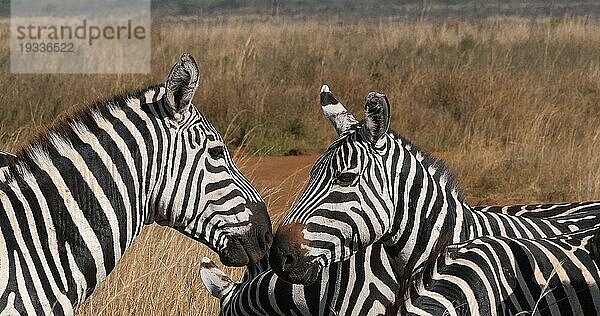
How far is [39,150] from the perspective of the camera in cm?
452

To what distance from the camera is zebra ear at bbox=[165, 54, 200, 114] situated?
4.50 m

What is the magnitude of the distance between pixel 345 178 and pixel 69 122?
123 cm

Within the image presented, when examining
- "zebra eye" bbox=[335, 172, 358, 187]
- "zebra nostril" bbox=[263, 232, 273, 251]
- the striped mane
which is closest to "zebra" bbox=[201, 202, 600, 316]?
"zebra eye" bbox=[335, 172, 358, 187]

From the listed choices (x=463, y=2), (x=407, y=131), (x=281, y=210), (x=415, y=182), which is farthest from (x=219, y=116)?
(x=463, y=2)

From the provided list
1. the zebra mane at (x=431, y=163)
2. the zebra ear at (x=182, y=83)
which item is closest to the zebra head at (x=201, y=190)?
the zebra ear at (x=182, y=83)

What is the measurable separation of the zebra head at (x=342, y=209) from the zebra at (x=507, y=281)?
67 centimetres

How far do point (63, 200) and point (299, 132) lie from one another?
941cm

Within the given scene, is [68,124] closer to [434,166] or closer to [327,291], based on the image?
[327,291]

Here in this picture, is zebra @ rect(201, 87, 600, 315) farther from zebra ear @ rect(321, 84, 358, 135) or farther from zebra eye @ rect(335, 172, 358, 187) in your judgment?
zebra eye @ rect(335, 172, 358, 187)

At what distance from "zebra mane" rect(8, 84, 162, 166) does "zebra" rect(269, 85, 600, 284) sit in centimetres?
90

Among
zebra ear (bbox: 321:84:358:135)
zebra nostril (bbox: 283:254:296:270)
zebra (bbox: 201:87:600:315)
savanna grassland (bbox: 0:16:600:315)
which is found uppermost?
zebra ear (bbox: 321:84:358:135)

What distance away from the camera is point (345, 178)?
15.9 ft

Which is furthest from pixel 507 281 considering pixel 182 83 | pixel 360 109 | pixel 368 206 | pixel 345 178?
pixel 360 109

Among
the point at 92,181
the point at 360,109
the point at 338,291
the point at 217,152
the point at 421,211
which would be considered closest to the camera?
the point at 92,181
